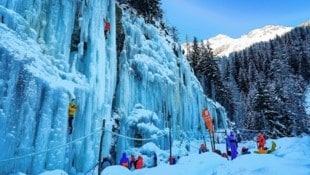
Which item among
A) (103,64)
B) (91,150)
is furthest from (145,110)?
(91,150)

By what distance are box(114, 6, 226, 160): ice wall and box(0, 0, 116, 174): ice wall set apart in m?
3.43

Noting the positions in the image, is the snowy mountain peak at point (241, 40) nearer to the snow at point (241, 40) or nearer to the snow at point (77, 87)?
the snow at point (241, 40)

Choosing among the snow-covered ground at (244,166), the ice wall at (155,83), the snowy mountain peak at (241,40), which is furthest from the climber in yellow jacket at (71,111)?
the snowy mountain peak at (241,40)

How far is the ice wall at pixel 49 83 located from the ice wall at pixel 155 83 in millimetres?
3425

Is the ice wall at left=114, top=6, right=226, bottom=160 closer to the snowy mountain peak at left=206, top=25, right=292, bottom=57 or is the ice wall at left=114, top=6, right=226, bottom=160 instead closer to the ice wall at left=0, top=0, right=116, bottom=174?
the ice wall at left=0, top=0, right=116, bottom=174

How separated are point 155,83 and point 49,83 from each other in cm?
1181

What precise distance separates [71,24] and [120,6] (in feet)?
32.2

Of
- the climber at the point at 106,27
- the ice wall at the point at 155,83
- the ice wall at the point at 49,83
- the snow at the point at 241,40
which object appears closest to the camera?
the ice wall at the point at 49,83

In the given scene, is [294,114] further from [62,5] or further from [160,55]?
[62,5]

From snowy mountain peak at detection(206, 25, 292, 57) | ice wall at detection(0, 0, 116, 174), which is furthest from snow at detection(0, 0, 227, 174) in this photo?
snowy mountain peak at detection(206, 25, 292, 57)

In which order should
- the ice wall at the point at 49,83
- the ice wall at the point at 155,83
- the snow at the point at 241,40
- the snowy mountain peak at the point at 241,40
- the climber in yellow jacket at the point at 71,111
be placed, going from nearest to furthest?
1. the ice wall at the point at 49,83
2. the climber in yellow jacket at the point at 71,111
3. the ice wall at the point at 155,83
4. the snow at the point at 241,40
5. the snowy mountain peak at the point at 241,40

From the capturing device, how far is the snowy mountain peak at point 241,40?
4928 inches

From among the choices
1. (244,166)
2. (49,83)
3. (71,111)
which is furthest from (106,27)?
(244,166)

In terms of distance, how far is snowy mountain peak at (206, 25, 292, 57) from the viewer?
125169 mm
